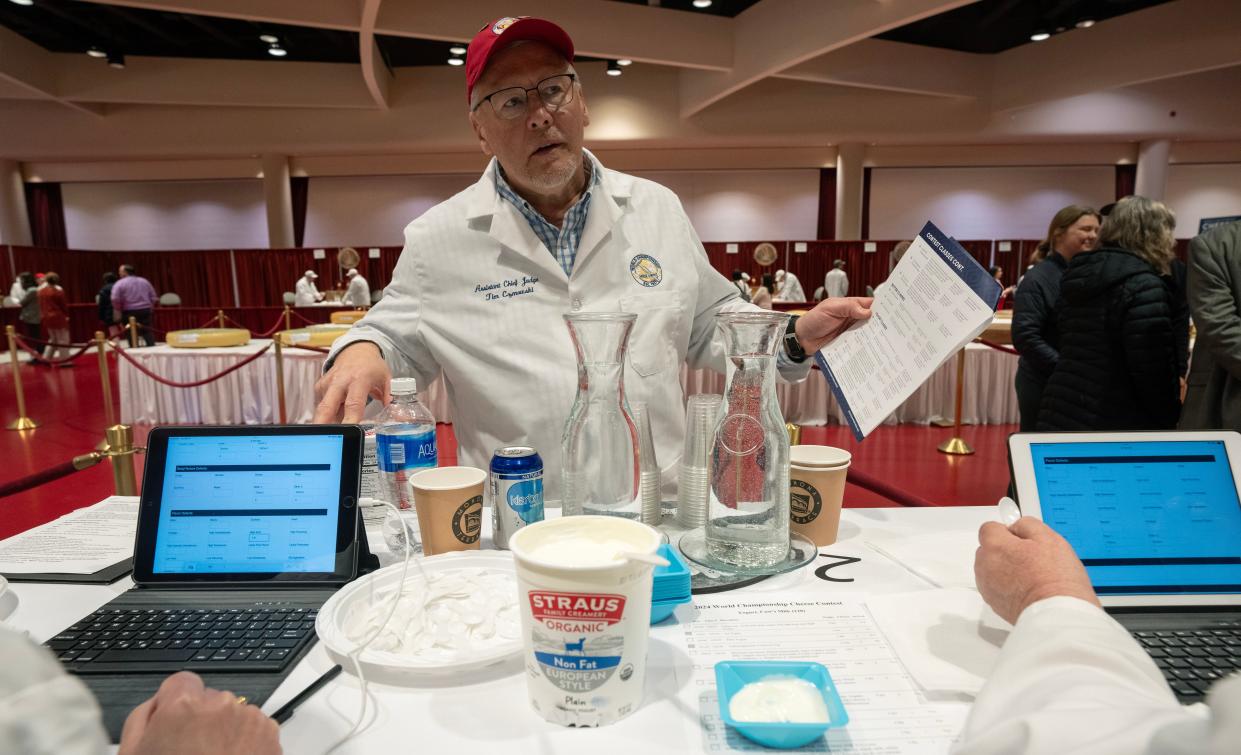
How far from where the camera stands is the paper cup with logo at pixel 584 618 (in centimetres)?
65

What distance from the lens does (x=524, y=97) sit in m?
1.57

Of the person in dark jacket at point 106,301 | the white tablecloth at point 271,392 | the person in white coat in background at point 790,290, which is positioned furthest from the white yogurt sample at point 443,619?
the person in dark jacket at point 106,301

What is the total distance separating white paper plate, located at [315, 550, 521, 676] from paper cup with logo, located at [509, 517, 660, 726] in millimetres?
78

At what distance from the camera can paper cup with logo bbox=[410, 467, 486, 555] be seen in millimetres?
1037

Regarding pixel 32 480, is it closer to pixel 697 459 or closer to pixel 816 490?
pixel 697 459

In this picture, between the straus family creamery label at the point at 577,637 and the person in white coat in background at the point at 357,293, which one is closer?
the straus family creamery label at the point at 577,637

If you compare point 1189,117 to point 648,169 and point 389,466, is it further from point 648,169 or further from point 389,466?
point 389,466

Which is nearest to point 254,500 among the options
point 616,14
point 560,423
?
point 560,423

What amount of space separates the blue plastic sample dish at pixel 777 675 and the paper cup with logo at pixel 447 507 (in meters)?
0.49

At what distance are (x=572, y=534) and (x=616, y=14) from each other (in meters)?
8.42

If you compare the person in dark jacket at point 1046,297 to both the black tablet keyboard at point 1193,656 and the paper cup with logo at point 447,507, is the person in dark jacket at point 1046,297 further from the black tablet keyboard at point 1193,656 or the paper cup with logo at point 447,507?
the paper cup with logo at point 447,507

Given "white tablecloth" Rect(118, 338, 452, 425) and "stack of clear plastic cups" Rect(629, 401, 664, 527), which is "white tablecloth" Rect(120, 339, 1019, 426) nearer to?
"white tablecloth" Rect(118, 338, 452, 425)

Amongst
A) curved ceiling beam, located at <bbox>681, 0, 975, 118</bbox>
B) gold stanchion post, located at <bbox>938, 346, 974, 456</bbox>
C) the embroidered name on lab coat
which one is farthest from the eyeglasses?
curved ceiling beam, located at <bbox>681, 0, 975, 118</bbox>

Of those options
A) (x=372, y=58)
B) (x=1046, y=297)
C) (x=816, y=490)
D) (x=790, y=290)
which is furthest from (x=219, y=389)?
(x=790, y=290)
